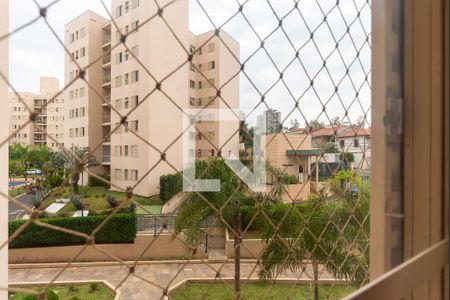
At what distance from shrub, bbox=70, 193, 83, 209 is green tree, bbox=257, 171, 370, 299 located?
5.75ft

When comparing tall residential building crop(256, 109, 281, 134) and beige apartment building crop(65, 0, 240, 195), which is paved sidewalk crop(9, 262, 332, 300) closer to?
beige apartment building crop(65, 0, 240, 195)

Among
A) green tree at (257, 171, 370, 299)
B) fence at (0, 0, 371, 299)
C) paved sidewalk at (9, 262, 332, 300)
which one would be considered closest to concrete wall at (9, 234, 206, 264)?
paved sidewalk at (9, 262, 332, 300)

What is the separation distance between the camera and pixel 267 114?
0.83 meters

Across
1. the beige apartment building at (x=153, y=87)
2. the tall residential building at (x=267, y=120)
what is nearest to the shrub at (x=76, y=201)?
the beige apartment building at (x=153, y=87)

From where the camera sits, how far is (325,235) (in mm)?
1548

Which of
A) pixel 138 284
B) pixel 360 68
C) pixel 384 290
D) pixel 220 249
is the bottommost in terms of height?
pixel 138 284

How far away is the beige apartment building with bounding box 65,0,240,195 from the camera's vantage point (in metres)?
0.30

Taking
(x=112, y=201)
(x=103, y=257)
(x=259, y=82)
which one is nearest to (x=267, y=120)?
(x=259, y=82)

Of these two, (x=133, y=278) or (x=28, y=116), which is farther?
(x=133, y=278)

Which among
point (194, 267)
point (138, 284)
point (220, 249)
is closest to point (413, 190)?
point (220, 249)

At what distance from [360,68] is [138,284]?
4.53 meters

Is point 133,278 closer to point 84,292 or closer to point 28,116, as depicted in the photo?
point 84,292

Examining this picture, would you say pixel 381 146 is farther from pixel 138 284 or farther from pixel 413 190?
pixel 138 284

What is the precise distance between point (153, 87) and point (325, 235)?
4.77 feet
